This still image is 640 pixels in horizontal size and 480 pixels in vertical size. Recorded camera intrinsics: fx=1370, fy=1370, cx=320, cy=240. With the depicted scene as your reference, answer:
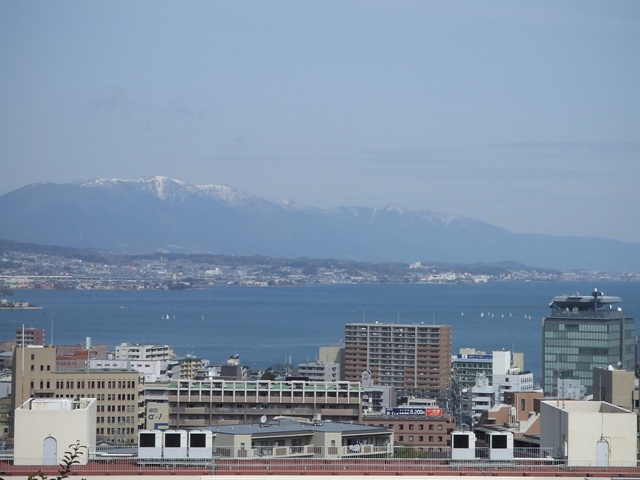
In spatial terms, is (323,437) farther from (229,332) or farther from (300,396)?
(229,332)

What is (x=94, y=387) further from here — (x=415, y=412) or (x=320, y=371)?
(x=320, y=371)

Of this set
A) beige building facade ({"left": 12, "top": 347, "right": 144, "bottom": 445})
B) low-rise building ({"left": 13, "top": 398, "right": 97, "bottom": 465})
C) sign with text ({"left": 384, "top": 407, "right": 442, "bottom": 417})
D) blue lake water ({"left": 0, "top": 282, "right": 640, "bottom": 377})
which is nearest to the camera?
low-rise building ({"left": 13, "top": 398, "right": 97, "bottom": 465})

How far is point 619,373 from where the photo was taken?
15297 millimetres

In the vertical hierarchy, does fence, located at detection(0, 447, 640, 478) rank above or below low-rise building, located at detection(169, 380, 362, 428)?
above

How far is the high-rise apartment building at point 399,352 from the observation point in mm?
45562

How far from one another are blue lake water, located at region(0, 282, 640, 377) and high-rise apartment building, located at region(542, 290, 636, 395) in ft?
41.0

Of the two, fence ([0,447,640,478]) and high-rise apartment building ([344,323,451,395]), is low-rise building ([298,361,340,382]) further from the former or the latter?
fence ([0,447,640,478])

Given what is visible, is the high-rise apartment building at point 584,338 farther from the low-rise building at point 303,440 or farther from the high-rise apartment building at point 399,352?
the low-rise building at point 303,440

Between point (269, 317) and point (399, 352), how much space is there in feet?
139

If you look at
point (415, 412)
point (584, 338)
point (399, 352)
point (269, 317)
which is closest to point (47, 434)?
point (415, 412)

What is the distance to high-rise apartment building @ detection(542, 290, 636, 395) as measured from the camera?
33469 mm

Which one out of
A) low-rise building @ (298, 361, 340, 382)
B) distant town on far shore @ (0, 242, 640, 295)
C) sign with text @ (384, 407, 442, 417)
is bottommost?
low-rise building @ (298, 361, 340, 382)

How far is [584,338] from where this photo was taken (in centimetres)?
3400

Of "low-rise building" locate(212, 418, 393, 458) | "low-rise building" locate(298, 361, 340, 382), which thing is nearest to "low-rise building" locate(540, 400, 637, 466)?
"low-rise building" locate(212, 418, 393, 458)
